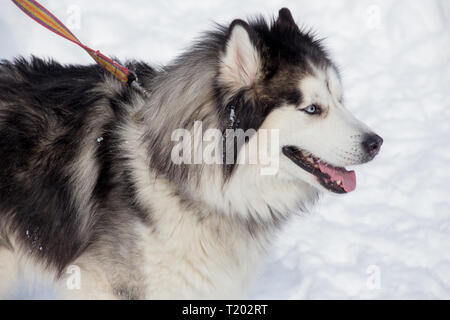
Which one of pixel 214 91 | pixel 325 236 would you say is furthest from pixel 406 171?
pixel 214 91

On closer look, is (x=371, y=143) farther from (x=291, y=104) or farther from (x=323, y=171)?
(x=291, y=104)

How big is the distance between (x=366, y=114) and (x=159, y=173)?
3440 millimetres

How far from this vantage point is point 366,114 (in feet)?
16.9

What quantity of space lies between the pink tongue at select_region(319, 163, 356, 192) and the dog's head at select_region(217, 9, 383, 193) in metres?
0.04

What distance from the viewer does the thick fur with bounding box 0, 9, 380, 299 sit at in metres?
2.22

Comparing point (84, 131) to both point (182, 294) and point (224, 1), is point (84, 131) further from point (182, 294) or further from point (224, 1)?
point (224, 1)

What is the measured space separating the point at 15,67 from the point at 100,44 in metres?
2.99

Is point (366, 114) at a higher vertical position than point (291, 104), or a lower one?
lower

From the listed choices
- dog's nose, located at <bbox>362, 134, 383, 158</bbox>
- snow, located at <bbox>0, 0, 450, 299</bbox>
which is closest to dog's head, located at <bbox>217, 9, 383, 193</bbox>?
dog's nose, located at <bbox>362, 134, 383, 158</bbox>

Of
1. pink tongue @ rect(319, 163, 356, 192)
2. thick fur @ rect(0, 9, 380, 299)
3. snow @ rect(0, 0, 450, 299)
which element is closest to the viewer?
thick fur @ rect(0, 9, 380, 299)

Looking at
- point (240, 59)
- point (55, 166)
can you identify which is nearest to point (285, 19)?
point (240, 59)

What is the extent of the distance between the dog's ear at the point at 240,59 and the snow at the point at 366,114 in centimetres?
101

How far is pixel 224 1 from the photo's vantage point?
20.9ft

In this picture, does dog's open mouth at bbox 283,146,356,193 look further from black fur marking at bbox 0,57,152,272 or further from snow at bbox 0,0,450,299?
black fur marking at bbox 0,57,152,272
